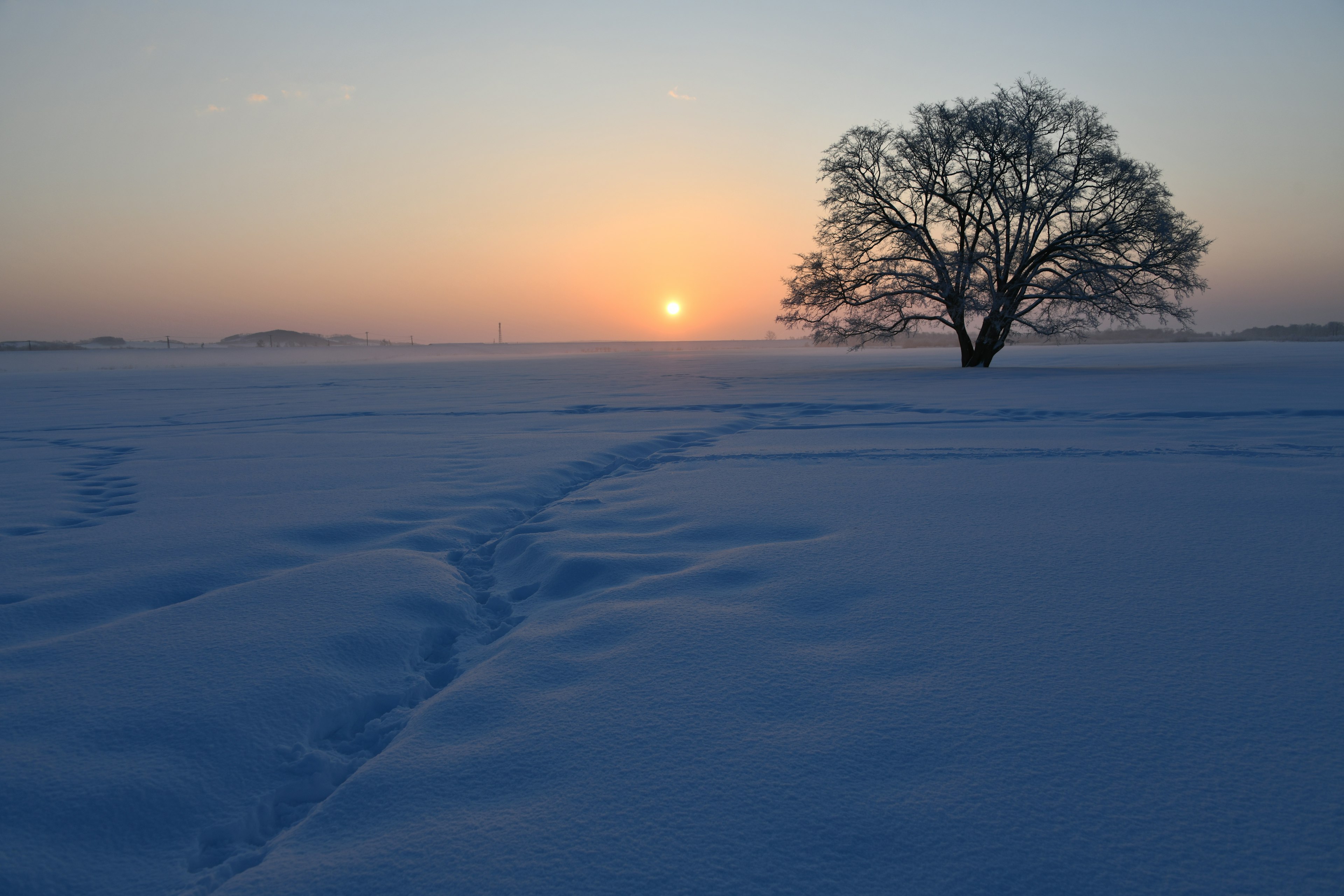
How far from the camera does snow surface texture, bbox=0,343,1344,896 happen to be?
1.13 m

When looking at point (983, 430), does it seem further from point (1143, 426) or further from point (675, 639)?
point (675, 639)

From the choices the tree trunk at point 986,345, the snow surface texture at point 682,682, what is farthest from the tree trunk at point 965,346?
A: the snow surface texture at point 682,682

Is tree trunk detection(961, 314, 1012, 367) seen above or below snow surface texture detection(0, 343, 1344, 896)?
above

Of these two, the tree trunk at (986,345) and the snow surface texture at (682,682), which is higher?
the tree trunk at (986,345)

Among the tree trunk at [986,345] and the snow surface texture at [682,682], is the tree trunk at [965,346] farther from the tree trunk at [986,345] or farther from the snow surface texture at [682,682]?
the snow surface texture at [682,682]

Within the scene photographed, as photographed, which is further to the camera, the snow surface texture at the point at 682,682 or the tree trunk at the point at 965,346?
the tree trunk at the point at 965,346

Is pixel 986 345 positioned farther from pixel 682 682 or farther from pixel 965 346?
pixel 682 682

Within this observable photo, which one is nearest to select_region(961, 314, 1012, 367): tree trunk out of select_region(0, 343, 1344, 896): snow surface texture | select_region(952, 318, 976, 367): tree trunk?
select_region(952, 318, 976, 367): tree trunk

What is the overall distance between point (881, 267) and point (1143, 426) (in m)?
10.8

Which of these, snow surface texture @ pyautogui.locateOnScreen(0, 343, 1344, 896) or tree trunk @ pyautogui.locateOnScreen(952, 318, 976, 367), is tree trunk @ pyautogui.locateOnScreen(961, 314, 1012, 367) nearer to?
tree trunk @ pyautogui.locateOnScreen(952, 318, 976, 367)

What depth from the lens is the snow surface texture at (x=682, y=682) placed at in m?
1.13

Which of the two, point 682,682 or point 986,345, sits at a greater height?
point 986,345

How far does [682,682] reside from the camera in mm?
1684

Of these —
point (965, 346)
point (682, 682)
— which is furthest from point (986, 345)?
point (682, 682)
